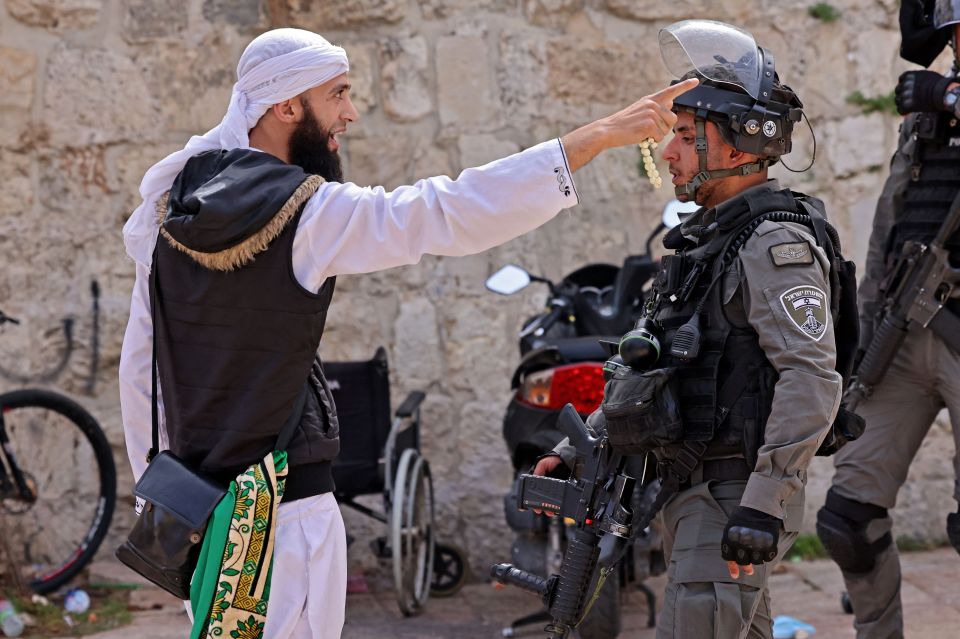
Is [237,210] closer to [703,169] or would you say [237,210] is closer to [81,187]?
[703,169]

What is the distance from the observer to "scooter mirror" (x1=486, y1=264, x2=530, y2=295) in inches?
208

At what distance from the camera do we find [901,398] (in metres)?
4.49

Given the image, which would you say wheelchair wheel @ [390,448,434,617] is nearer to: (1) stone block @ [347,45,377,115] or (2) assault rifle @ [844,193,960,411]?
(1) stone block @ [347,45,377,115]

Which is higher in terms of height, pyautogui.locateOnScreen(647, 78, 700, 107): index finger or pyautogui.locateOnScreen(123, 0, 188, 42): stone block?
pyautogui.locateOnScreen(123, 0, 188, 42): stone block

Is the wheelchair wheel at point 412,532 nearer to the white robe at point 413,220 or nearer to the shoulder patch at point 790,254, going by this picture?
the white robe at point 413,220

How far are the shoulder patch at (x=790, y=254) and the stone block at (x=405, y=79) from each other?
3.32 m

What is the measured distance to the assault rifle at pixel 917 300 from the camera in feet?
14.3

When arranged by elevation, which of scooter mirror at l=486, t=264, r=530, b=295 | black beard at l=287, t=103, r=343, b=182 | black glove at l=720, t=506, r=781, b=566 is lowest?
black glove at l=720, t=506, r=781, b=566

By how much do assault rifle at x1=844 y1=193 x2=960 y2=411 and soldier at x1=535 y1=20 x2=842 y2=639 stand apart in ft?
3.51

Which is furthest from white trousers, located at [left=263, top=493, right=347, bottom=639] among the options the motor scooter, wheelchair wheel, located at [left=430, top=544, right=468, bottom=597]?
wheelchair wheel, located at [left=430, top=544, right=468, bottom=597]

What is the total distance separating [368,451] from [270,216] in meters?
2.84

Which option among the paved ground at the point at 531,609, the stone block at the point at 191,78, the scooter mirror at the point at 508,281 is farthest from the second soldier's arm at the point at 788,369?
the stone block at the point at 191,78

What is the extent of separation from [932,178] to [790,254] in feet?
5.03

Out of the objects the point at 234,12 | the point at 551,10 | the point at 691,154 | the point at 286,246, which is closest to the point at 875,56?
the point at 551,10
